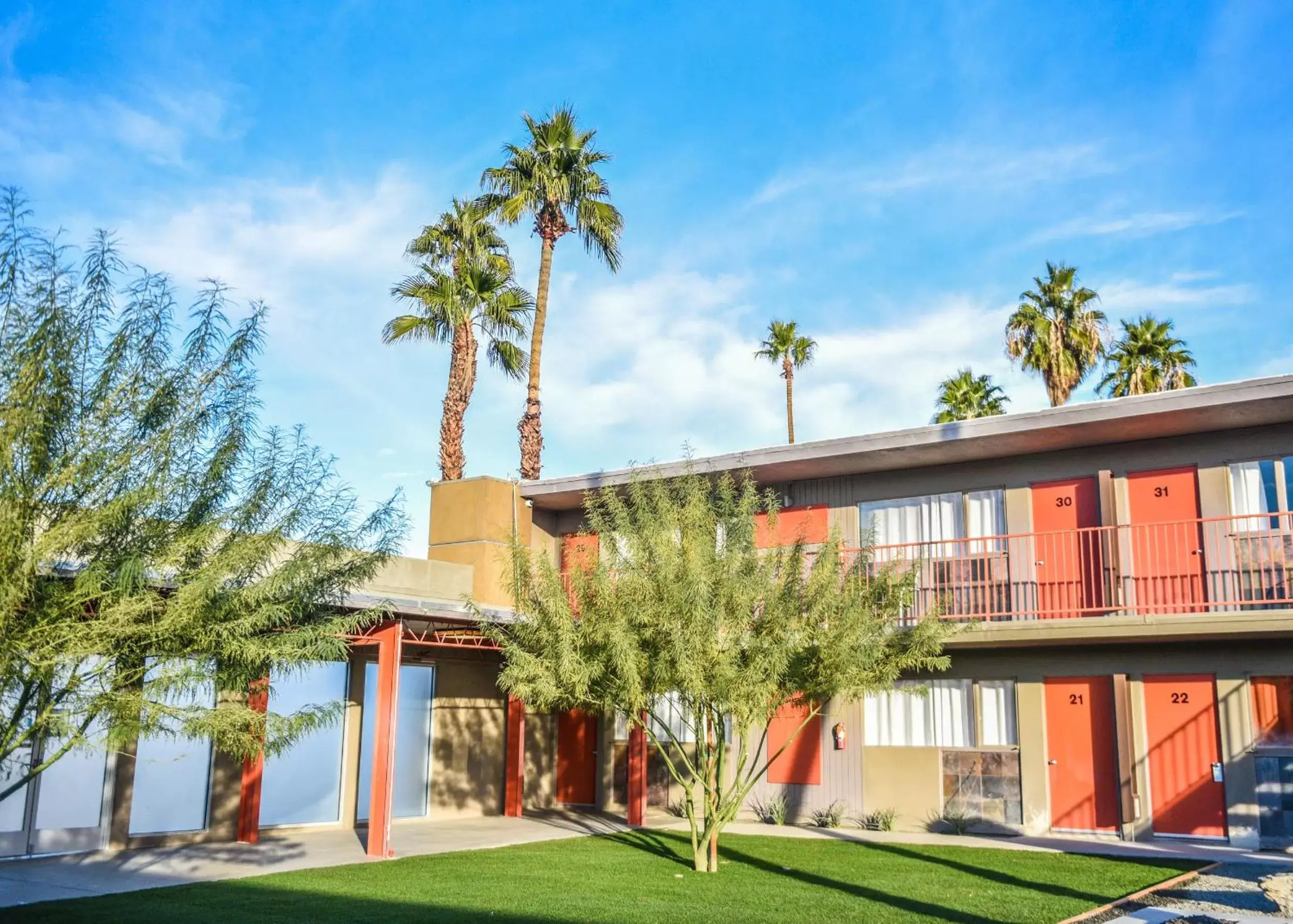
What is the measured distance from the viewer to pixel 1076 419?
616 inches

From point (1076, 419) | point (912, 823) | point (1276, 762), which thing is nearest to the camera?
point (1276, 762)

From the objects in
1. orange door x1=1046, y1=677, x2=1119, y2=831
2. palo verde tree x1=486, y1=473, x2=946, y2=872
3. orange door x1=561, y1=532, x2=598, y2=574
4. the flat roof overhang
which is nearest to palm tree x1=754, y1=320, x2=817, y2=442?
the flat roof overhang

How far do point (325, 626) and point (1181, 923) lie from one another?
766 cm

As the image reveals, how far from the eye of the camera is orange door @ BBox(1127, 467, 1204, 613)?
15359mm

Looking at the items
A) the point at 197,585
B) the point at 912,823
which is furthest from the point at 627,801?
the point at 197,585

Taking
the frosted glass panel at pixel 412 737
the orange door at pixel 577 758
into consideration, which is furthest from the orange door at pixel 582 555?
the orange door at pixel 577 758

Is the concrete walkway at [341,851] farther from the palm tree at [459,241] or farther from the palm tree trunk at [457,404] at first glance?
the palm tree at [459,241]

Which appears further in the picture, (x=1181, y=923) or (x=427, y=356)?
(x=427, y=356)

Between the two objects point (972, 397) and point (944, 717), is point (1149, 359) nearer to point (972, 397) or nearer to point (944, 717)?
point (972, 397)

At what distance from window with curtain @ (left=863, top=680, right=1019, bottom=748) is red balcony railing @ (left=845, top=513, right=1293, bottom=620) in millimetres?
1213

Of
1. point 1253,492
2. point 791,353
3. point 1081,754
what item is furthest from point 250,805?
point 791,353

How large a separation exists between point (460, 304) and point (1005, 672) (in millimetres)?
16186

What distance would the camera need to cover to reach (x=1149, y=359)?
2752cm

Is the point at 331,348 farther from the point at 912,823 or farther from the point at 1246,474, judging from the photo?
the point at 1246,474
